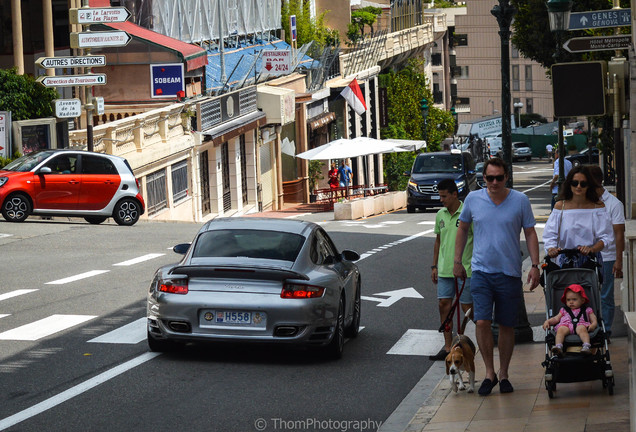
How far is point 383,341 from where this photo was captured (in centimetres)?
1377

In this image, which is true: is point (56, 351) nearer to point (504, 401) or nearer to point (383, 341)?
point (383, 341)

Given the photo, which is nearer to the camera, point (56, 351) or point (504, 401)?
point (504, 401)

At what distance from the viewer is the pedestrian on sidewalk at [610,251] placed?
10945mm

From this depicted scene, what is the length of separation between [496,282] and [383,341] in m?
3.91

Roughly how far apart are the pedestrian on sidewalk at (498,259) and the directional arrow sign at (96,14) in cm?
2101

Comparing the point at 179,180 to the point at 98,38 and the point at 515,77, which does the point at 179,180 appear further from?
the point at 515,77

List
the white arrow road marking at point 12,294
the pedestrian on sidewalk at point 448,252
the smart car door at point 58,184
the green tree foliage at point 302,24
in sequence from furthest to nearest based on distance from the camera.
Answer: the green tree foliage at point 302,24, the smart car door at point 58,184, the white arrow road marking at point 12,294, the pedestrian on sidewalk at point 448,252

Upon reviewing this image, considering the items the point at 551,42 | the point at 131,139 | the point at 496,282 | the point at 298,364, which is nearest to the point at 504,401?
the point at 496,282

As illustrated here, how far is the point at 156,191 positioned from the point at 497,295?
94.5 ft

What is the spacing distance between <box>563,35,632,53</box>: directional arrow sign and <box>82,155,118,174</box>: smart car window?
45.7 feet

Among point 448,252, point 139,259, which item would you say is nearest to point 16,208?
point 139,259

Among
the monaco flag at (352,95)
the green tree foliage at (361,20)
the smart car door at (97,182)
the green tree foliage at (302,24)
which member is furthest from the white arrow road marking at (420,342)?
the green tree foliage at (361,20)

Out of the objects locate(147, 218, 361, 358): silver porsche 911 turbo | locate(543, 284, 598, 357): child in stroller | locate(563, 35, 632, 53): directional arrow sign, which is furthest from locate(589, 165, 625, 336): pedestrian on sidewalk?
locate(563, 35, 632, 53): directional arrow sign

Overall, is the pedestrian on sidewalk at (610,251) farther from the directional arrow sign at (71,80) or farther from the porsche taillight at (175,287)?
the directional arrow sign at (71,80)
